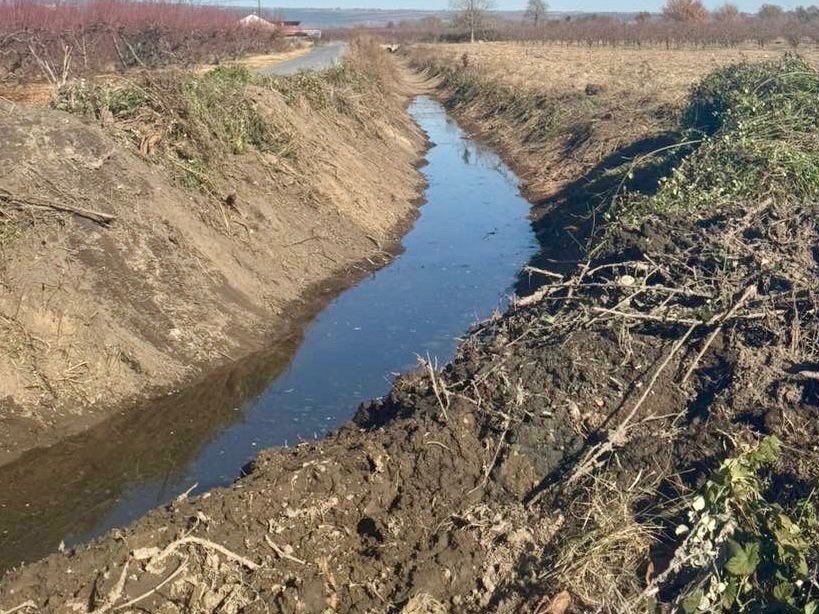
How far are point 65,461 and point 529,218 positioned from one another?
13242mm

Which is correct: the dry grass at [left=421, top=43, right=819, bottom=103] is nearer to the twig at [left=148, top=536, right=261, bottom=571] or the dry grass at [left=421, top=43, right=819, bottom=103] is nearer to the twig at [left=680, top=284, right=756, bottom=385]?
the twig at [left=680, top=284, right=756, bottom=385]

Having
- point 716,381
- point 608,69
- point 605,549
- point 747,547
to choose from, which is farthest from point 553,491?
point 608,69

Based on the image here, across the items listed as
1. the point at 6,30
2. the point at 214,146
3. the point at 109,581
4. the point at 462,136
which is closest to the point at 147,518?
the point at 109,581

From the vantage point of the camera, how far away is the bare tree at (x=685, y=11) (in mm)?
86800

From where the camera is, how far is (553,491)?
7.06 m

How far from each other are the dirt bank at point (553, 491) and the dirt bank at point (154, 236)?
3.71 metres

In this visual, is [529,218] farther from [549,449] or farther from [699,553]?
[699,553]

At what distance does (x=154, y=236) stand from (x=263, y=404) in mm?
3439

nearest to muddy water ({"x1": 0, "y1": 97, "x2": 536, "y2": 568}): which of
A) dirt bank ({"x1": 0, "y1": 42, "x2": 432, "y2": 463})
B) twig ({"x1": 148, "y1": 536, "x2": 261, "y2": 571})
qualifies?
dirt bank ({"x1": 0, "y1": 42, "x2": 432, "y2": 463})

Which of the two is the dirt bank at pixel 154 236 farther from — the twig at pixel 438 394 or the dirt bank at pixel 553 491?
the twig at pixel 438 394

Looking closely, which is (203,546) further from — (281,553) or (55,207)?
(55,207)

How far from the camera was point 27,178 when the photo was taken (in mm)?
11625

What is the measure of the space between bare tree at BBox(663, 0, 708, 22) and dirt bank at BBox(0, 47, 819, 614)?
278ft

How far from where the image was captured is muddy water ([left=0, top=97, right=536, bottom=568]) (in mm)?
8516
